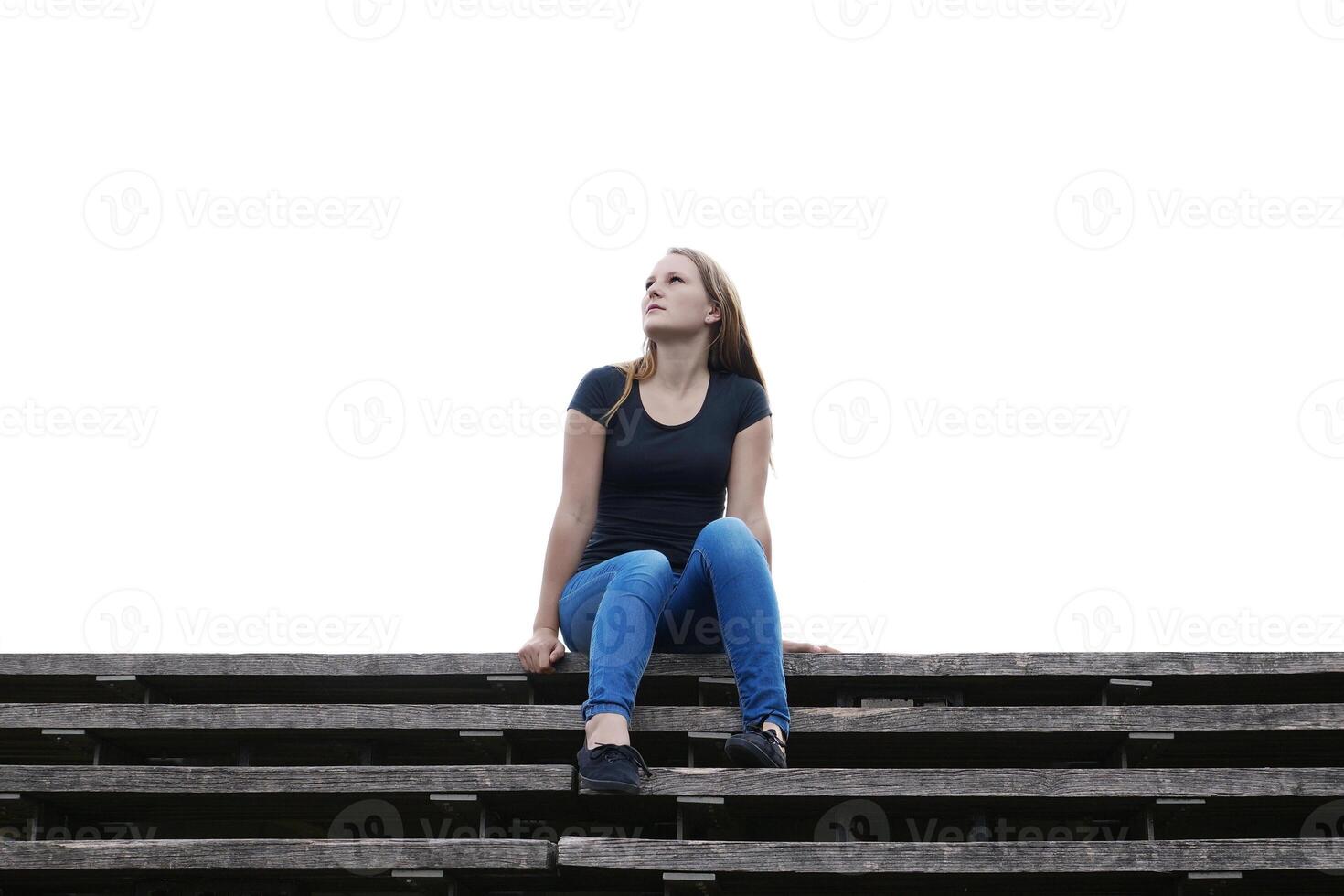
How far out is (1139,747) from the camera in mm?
3732

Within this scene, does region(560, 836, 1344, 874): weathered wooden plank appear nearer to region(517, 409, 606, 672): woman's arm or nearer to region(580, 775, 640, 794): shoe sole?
region(580, 775, 640, 794): shoe sole

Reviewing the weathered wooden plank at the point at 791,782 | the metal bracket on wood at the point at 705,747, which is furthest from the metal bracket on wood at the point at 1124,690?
the metal bracket on wood at the point at 705,747

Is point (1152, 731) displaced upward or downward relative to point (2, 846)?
upward

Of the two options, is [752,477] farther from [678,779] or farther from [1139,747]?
[1139,747]

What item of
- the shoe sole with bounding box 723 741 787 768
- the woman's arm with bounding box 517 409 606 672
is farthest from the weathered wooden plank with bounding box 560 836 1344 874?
the woman's arm with bounding box 517 409 606 672

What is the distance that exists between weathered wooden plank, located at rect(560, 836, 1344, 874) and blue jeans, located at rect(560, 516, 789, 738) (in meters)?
0.42

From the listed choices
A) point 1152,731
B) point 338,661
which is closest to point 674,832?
point 338,661

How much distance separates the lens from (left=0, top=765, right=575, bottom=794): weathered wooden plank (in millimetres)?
3592

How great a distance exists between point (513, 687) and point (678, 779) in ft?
2.30

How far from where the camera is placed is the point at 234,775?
3.66 metres

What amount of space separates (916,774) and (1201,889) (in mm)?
745

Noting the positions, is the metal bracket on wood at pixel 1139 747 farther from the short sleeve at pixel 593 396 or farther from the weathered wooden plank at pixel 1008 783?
the short sleeve at pixel 593 396

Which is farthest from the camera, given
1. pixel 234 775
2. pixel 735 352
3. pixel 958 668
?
pixel 735 352

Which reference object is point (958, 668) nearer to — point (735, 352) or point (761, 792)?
point (761, 792)
